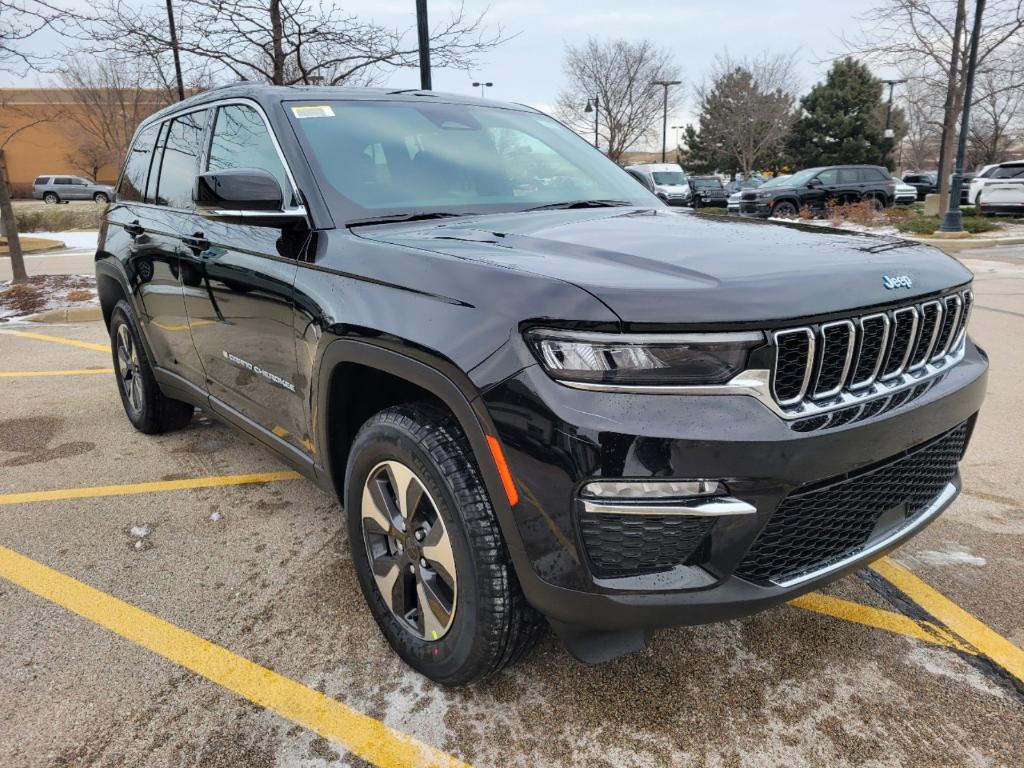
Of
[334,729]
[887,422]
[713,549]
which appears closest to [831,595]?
[887,422]

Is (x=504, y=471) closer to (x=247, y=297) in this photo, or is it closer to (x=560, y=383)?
(x=560, y=383)

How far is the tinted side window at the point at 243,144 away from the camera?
9.32 feet

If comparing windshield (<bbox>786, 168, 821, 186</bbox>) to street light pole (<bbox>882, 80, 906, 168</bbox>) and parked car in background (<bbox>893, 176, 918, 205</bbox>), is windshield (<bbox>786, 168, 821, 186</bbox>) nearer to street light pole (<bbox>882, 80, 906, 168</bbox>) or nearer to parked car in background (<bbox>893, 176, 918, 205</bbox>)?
parked car in background (<bbox>893, 176, 918, 205</bbox>)

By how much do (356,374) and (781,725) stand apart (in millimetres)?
1651

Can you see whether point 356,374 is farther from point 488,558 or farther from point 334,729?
point 334,729

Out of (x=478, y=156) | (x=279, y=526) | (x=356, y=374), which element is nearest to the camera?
(x=356, y=374)

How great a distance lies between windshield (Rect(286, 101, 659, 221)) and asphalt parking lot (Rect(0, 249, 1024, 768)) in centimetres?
150

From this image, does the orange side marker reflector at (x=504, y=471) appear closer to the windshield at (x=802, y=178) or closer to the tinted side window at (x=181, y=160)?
the tinted side window at (x=181, y=160)

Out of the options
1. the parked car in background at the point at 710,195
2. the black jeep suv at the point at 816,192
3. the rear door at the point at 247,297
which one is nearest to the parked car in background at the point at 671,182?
the parked car in background at the point at 710,195

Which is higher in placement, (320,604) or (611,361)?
(611,361)

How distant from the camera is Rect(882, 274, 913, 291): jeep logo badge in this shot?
6.54 ft

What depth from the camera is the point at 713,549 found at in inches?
68.3

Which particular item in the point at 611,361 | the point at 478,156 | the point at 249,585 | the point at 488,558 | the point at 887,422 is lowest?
the point at 249,585

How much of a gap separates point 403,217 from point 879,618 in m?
2.19
